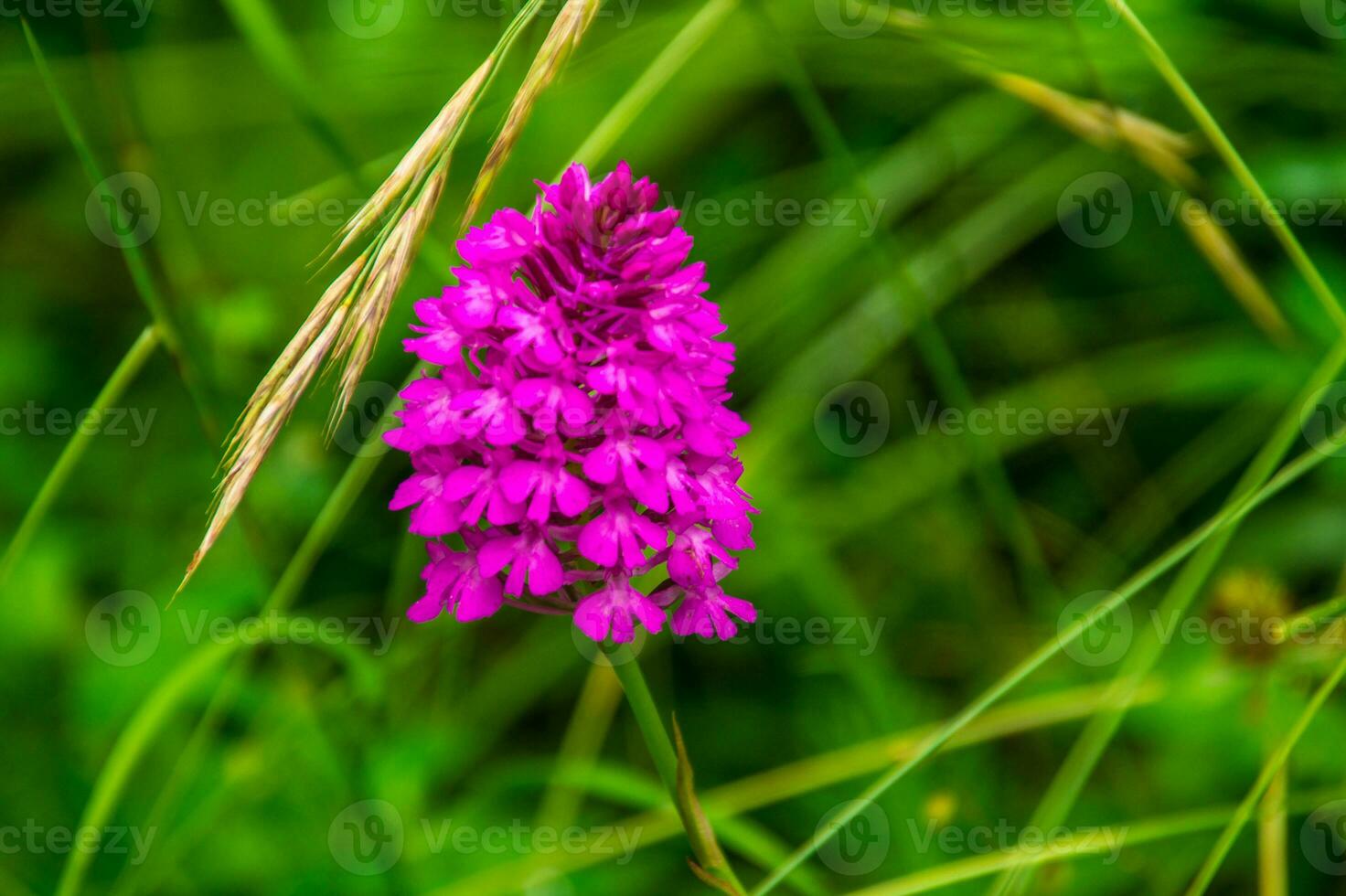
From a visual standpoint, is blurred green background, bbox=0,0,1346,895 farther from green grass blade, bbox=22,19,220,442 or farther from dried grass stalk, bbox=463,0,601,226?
dried grass stalk, bbox=463,0,601,226

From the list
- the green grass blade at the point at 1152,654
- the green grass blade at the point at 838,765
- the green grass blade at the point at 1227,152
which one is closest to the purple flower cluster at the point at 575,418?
the green grass blade at the point at 1152,654

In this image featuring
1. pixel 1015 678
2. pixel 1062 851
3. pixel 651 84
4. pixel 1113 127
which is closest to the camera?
pixel 1015 678

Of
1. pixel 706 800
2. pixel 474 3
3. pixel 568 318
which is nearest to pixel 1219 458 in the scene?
pixel 706 800

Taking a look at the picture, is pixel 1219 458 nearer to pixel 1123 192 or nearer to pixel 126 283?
pixel 1123 192

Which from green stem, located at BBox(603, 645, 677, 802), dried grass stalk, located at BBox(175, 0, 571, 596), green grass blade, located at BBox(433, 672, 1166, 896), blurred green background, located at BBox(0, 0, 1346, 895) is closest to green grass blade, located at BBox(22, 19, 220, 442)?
blurred green background, located at BBox(0, 0, 1346, 895)

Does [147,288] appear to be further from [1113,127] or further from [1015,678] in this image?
[1113,127]

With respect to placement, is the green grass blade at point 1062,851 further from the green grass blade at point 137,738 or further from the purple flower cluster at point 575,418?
the green grass blade at point 137,738

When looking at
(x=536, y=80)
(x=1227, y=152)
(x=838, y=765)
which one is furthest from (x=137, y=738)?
(x=1227, y=152)
